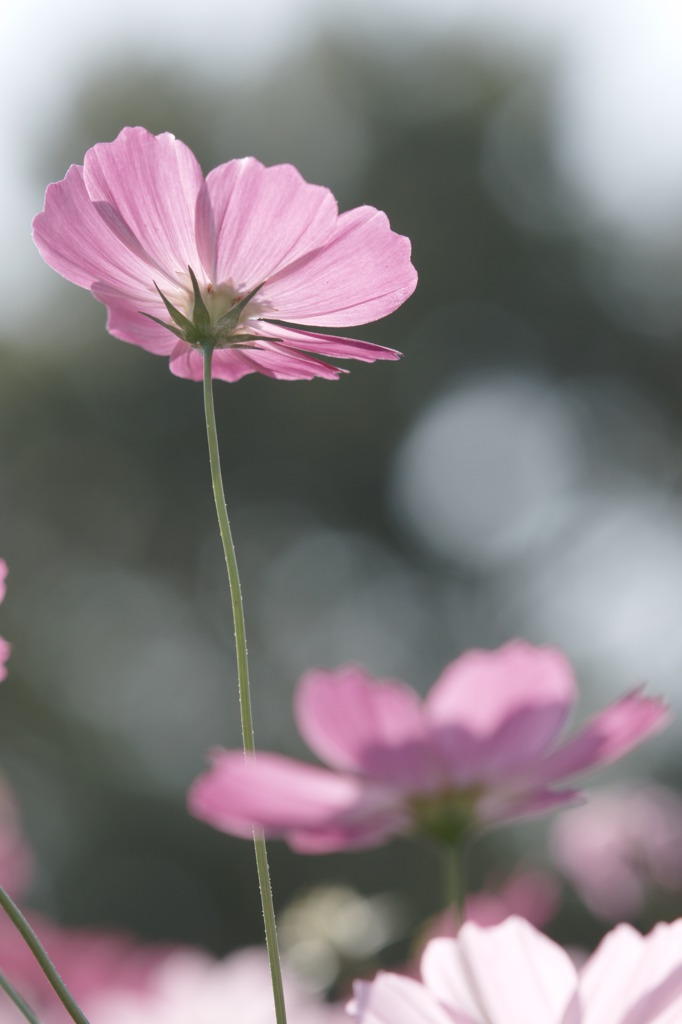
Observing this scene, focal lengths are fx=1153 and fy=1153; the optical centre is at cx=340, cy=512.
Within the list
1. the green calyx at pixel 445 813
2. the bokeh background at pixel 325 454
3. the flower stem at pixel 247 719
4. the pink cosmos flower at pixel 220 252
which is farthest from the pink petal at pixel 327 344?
the bokeh background at pixel 325 454

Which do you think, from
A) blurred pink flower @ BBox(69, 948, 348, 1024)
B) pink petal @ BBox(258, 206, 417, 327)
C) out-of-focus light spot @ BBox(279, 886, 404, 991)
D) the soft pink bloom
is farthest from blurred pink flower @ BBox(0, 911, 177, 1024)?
pink petal @ BBox(258, 206, 417, 327)

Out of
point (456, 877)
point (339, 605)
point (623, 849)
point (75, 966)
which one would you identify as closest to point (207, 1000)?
point (75, 966)

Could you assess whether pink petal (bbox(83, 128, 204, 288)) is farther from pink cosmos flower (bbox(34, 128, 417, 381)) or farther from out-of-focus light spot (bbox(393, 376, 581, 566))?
out-of-focus light spot (bbox(393, 376, 581, 566))

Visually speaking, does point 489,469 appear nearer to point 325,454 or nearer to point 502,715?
point 325,454

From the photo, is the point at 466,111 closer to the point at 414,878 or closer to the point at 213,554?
the point at 213,554

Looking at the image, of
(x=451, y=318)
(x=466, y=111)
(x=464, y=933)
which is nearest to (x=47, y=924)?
(x=464, y=933)

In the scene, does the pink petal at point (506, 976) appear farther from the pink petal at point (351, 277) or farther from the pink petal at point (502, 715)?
the pink petal at point (351, 277)
